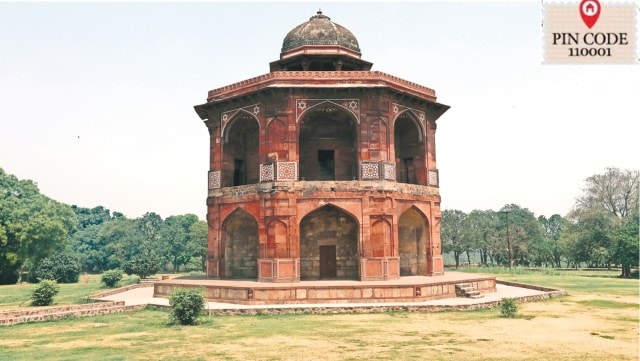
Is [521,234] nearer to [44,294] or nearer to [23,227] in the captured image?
[23,227]

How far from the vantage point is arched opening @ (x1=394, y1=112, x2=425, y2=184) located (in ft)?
78.7

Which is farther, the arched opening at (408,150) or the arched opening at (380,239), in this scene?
the arched opening at (408,150)

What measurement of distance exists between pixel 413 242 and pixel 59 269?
25.8m

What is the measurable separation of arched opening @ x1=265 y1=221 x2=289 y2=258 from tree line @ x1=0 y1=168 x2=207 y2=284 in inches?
784

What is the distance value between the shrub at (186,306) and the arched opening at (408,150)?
12718 millimetres

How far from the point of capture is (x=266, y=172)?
2069 centimetres

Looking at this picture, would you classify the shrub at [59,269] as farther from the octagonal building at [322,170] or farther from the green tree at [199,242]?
the green tree at [199,242]

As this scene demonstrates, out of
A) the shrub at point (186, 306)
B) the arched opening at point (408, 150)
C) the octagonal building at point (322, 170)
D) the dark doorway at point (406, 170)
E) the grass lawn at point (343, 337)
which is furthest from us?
the dark doorway at point (406, 170)

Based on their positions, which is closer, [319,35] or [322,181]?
[322,181]

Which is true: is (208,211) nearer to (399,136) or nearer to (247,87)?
(247,87)

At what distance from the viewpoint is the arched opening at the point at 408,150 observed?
24000 mm

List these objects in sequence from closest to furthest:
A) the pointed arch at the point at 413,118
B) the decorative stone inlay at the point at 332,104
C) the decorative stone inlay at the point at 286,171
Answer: the decorative stone inlay at the point at 286,171, the decorative stone inlay at the point at 332,104, the pointed arch at the point at 413,118

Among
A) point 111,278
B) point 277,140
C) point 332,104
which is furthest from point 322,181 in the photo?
point 111,278

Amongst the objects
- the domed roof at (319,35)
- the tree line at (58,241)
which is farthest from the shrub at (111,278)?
the domed roof at (319,35)
